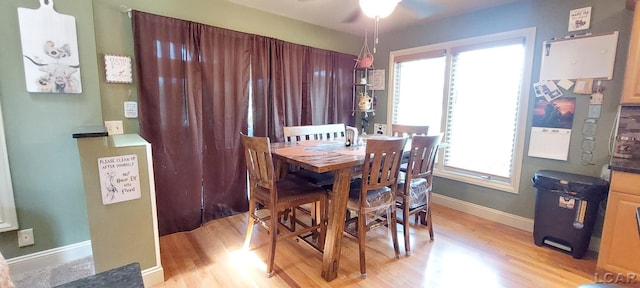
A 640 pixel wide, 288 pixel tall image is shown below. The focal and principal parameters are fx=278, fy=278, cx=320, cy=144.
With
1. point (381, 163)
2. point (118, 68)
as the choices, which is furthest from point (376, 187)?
point (118, 68)

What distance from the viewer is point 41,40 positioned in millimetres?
1859

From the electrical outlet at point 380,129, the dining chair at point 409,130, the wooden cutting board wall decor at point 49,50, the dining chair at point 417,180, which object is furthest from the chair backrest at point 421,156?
the wooden cutting board wall decor at point 49,50

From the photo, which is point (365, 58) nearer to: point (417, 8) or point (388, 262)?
point (417, 8)

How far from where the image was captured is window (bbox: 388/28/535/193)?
9.18 feet

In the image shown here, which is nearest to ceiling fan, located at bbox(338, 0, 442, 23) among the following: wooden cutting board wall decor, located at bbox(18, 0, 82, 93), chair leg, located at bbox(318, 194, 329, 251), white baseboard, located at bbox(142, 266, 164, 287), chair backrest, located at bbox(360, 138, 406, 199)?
chair backrest, located at bbox(360, 138, 406, 199)

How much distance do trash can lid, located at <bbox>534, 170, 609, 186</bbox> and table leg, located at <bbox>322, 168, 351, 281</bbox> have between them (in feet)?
5.93

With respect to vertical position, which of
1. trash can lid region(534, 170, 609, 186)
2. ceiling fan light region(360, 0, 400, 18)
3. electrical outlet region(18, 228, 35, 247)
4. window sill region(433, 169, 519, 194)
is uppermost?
ceiling fan light region(360, 0, 400, 18)

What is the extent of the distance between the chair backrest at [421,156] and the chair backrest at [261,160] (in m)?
1.06

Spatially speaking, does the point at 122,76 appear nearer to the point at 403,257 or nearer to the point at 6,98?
the point at 6,98

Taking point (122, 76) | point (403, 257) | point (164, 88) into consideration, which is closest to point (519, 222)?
point (403, 257)

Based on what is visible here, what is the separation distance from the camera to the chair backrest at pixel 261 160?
72.9 inches

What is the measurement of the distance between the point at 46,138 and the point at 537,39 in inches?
162

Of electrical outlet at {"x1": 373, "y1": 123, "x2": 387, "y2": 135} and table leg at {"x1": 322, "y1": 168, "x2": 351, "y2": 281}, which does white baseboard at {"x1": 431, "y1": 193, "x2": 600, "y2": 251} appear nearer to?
electrical outlet at {"x1": 373, "y1": 123, "x2": 387, "y2": 135}

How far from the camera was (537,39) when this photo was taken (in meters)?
2.60
